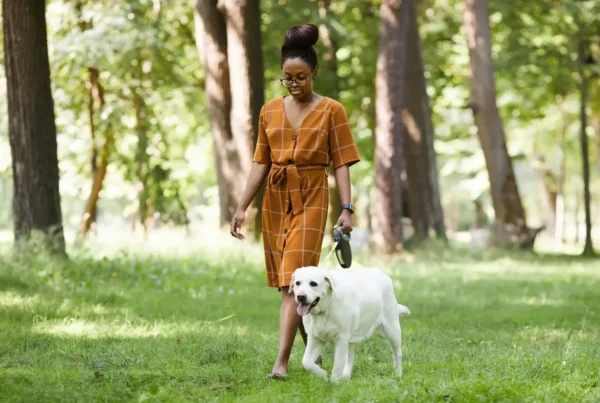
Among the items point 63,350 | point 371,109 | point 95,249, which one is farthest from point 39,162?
point 371,109

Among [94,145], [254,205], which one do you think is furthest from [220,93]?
[94,145]

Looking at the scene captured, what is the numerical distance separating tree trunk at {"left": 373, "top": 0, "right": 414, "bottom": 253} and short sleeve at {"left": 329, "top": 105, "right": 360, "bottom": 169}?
12.6 m

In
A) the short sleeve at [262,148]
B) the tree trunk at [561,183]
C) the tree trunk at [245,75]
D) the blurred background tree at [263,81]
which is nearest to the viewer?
A: the short sleeve at [262,148]

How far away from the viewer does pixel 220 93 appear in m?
18.8

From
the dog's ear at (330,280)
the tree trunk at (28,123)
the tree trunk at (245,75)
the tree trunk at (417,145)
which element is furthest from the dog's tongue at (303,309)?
the tree trunk at (417,145)

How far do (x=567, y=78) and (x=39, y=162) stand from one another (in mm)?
17875

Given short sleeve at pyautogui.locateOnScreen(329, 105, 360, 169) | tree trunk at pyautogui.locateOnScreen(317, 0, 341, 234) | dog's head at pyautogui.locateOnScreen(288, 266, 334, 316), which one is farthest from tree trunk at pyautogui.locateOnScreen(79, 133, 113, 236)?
dog's head at pyautogui.locateOnScreen(288, 266, 334, 316)

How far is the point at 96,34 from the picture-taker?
20.1 m

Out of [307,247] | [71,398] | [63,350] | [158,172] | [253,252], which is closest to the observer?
[71,398]

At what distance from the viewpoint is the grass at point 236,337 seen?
5488mm

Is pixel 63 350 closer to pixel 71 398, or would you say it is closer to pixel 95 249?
pixel 71 398

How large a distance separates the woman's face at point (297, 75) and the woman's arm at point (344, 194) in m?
0.66

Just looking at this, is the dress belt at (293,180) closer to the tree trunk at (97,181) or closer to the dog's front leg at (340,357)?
the dog's front leg at (340,357)

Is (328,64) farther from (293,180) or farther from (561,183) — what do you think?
(293,180)
